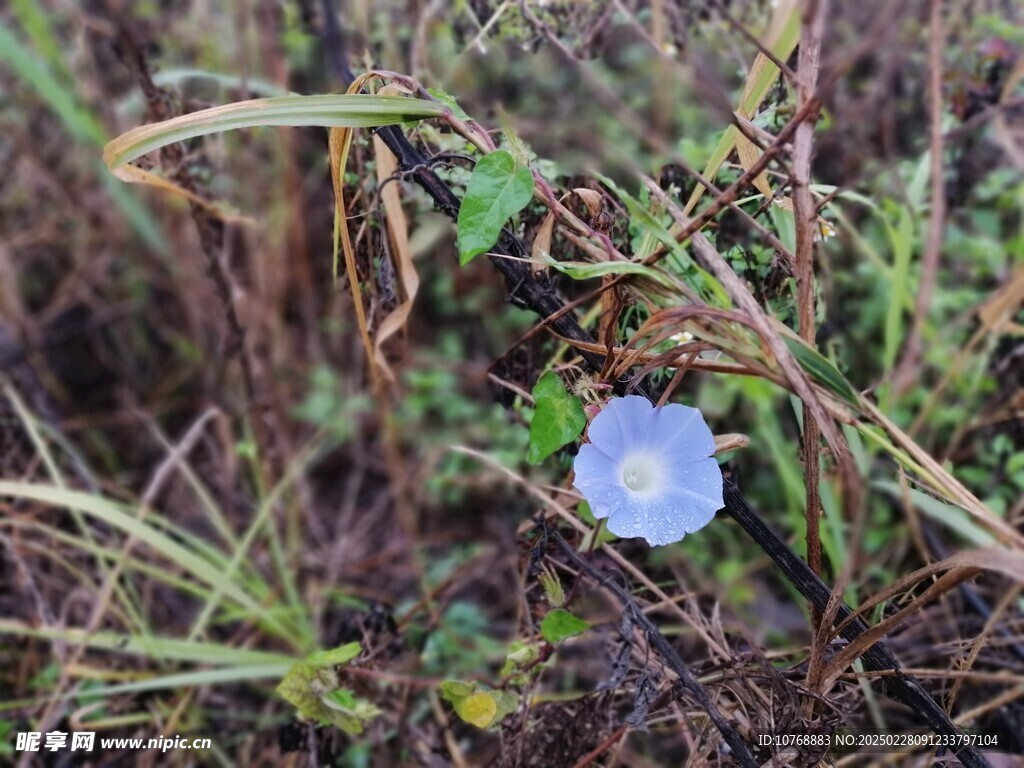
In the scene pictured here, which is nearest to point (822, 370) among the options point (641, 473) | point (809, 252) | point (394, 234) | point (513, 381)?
point (809, 252)

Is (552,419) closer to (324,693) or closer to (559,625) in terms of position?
(559,625)

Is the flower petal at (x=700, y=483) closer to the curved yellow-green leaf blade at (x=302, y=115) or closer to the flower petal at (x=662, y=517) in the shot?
the flower petal at (x=662, y=517)

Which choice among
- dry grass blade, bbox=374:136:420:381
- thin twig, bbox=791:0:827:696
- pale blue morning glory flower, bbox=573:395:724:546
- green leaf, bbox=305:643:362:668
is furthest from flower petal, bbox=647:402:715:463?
green leaf, bbox=305:643:362:668

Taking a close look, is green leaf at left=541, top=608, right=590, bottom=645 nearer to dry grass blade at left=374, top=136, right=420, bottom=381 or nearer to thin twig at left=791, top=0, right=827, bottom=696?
thin twig at left=791, top=0, right=827, bottom=696

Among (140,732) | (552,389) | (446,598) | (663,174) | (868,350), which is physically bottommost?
(140,732)

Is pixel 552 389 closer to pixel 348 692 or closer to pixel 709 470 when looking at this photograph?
pixel 709 470

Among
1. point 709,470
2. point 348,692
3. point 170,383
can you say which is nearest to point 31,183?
point 170,383
